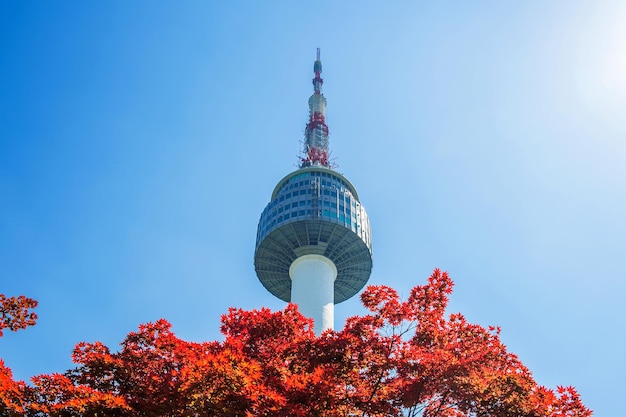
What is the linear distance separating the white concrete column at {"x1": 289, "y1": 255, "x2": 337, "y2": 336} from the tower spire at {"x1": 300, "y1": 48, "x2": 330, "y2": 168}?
1435cm

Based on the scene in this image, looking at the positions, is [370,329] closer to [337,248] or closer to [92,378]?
[92,378]

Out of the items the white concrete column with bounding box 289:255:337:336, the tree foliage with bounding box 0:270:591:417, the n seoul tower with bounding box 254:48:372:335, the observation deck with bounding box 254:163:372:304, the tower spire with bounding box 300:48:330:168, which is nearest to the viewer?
the tree foliage with bounding box 0:270:591:417

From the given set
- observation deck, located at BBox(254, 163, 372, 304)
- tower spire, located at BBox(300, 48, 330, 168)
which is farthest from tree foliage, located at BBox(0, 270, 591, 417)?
tower spire, located at BBox(300, 48, 330, 168)

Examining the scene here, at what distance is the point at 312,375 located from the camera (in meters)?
18.1

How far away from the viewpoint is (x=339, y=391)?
19.6 metres

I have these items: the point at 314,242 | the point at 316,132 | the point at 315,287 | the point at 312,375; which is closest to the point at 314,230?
the point at 314,242

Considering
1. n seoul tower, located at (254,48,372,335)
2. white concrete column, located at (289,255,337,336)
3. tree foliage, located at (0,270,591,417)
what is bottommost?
tree foliage, located at (0,270,591,417)

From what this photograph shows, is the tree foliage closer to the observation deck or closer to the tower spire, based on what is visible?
the observation deck

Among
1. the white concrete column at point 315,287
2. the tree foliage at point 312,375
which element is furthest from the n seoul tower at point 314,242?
the tree foliage at point 312,375

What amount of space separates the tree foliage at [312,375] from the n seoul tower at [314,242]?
39.6 meters

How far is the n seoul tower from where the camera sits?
64.9m

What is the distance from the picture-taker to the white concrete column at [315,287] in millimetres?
61562

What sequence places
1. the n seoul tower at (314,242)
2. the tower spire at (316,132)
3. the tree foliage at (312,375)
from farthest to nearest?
1. the tower spire at (316,132)
2. the n seoul tower at (314,242)
3. the tree foliage at (312,375)

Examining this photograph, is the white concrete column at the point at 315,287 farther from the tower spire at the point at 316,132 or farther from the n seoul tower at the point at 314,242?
the tower spire at the point at 316,132
